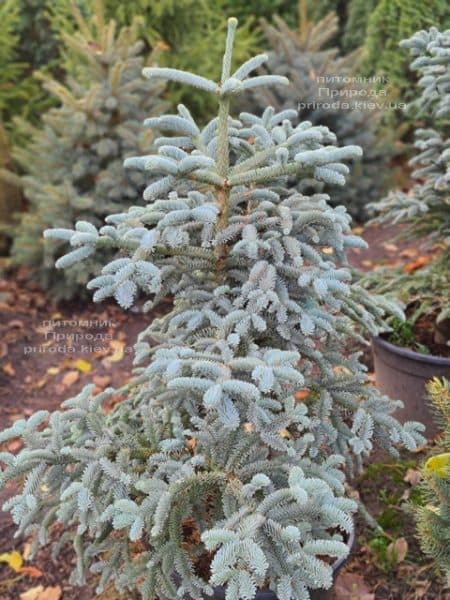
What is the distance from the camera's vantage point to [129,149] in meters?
4.69

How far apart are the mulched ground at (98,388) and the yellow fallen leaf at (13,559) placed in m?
0.02

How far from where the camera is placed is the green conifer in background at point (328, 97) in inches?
210

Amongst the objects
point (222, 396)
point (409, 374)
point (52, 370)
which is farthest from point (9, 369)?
point (222, 396)

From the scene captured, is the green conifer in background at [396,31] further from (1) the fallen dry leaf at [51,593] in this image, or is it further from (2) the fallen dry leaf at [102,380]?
(1) the fallen dry leaf at [51,593]

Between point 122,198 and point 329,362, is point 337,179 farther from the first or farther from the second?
point 122,198

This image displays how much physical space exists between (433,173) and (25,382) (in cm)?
254

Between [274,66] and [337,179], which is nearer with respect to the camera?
[337,179]

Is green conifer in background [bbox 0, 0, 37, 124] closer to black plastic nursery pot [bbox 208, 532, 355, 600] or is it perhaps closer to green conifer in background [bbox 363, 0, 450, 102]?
green conifer in background [bbox 363, 0, 450, 102]

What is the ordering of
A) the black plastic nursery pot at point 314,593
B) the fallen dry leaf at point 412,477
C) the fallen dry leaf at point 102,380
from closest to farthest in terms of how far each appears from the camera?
the black plastic nursery pot at point 314,593 < the fallen dry leaf at point 412,477 < the fallen dry leaf at point 102,380

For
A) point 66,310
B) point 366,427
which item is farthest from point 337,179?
point 66,310

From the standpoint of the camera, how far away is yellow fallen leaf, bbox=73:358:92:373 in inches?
169

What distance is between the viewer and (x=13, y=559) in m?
2.94

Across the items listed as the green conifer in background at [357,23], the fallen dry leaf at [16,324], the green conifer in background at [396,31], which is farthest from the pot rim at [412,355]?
the green conifer in background at [357,23]

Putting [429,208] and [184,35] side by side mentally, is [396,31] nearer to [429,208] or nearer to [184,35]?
[184,35]
